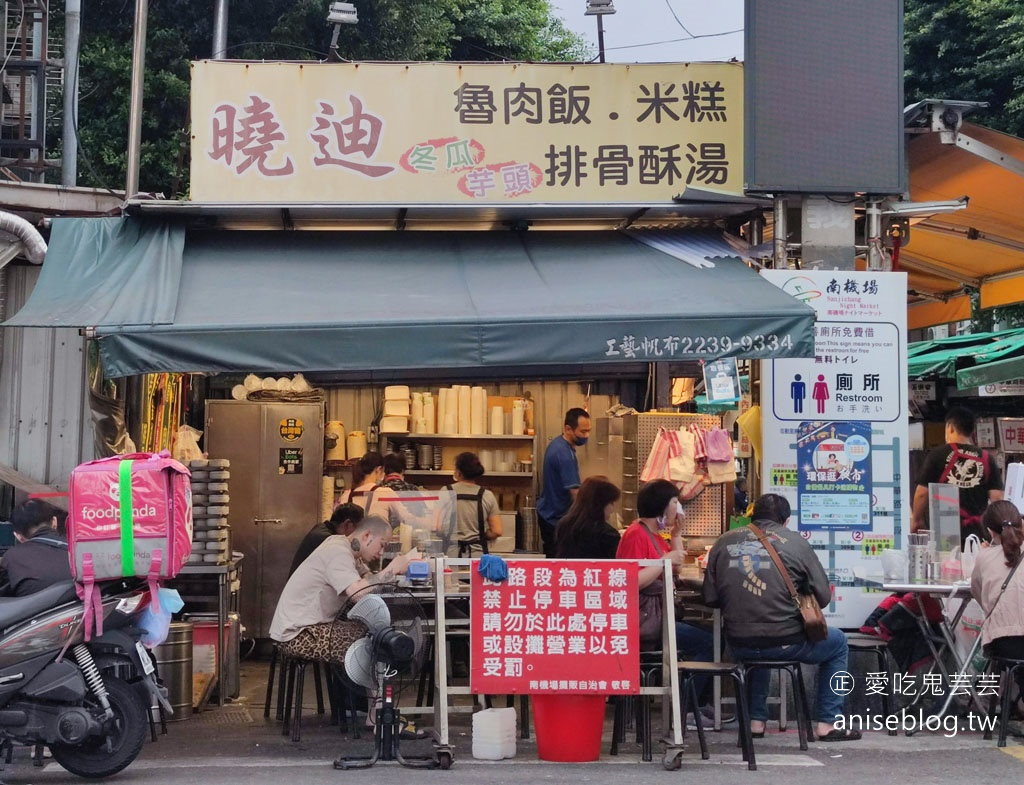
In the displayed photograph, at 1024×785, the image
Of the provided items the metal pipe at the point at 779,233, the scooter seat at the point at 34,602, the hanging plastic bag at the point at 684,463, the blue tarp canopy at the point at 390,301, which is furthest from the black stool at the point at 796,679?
the scooter seat at the point at 34,602

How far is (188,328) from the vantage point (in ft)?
23.6

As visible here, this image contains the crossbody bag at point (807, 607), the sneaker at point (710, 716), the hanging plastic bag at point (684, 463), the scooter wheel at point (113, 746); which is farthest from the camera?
the hanging plastic bag at point (684, 463)

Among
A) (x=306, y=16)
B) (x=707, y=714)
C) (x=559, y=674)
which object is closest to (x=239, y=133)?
(x=559, y=674)

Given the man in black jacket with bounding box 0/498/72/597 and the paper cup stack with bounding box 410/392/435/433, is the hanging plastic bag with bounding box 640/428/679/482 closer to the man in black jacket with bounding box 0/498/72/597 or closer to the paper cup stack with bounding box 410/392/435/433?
the paper cup stack with bounding box 410/392/435/433

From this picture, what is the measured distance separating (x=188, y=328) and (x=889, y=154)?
16.5 ft

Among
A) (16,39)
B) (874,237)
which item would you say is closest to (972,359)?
(874,237)

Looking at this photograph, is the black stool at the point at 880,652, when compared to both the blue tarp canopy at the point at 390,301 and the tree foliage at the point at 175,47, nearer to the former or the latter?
the blue tarp canopy at the point at 390,301

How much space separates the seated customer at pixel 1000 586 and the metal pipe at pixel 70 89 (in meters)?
10.7

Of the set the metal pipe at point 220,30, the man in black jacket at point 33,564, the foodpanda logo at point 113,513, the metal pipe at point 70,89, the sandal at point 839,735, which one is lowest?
the sandal at point 839,735

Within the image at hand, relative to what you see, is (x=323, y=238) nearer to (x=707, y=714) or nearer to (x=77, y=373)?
(x=77, y=373)

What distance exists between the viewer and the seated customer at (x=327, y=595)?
7387mm

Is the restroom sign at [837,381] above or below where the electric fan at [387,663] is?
above

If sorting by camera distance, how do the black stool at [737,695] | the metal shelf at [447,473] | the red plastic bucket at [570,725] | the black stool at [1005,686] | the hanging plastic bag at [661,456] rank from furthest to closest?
the metal shelf at [447,473] < the hanging plastic bag at [661,456] < the black stool at [1005,686] < the red plastic bucket at [570,725] < the black stool at [737,695]

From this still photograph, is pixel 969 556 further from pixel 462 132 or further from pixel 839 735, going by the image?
pixel 462 132
